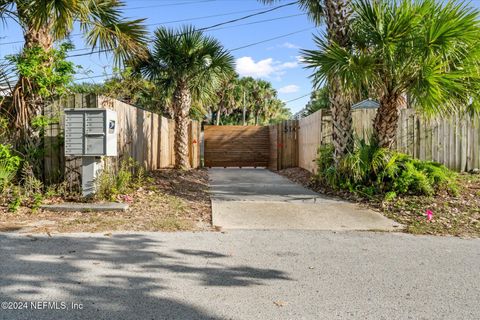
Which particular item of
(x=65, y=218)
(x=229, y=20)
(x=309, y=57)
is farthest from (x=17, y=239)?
(x=229, y=20)

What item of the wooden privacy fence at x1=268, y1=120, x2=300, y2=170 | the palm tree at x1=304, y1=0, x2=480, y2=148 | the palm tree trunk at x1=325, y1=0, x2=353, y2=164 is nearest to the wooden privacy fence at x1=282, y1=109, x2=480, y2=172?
the palm tree trunk at x1=325, y1=0, x2=353, y2=164

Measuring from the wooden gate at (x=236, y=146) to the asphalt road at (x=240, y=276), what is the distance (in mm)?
11482

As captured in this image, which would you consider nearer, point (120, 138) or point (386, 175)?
point (386, 175)

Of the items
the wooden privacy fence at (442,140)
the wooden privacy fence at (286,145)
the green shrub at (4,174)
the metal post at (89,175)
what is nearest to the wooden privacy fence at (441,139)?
the wooden privacy fence at (442,140)

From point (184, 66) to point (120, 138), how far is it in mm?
4123

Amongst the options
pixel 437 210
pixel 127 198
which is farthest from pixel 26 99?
pixel 437 210

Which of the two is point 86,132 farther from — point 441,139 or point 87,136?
point 441,139

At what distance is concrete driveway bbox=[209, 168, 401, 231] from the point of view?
199 inches

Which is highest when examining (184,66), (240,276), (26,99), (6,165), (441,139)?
(184,66)

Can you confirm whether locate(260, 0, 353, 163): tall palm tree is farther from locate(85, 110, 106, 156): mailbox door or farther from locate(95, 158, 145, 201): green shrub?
locate(95, 158, 145, 201): green shrub

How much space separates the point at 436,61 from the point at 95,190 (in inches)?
243

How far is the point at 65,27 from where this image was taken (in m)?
6.02

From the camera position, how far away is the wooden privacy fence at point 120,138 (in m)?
6.36

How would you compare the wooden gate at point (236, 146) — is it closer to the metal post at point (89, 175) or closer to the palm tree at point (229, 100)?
the metal post at point (89, 175)
